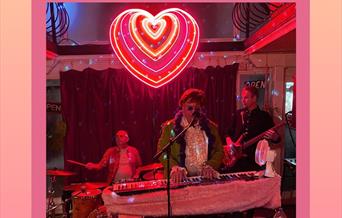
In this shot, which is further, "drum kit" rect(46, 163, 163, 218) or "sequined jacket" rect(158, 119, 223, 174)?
"drum kit" rect(46, 163, 163, 218)

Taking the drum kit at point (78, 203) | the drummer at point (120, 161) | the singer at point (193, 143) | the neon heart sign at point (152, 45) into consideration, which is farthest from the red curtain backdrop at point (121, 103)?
the singer at point (193, 143)

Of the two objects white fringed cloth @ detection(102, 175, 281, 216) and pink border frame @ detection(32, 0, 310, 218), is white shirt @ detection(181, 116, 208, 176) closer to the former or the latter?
white fringed cloth @ detection(102, 175, 281, 216)

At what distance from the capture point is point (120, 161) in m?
3.39

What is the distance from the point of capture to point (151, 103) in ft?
12.4

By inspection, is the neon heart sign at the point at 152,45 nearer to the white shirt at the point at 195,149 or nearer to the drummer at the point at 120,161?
the white shirt at the point at 195,149

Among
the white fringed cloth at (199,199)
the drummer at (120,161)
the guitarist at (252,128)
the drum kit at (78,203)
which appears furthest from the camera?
the drummer at (120,161)

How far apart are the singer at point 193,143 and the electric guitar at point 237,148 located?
797 millimetres

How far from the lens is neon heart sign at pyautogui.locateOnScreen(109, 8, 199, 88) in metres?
2.36

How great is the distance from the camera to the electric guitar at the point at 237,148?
124 inches

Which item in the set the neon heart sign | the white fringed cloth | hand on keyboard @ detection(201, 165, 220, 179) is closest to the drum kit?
the white fringed cloth

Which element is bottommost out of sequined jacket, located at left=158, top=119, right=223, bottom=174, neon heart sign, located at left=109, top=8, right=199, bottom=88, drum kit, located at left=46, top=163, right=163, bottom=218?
drum kit, located at left=46, top=163, right=163, bottom=218

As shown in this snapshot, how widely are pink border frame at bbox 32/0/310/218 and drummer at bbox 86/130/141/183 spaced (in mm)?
2144
